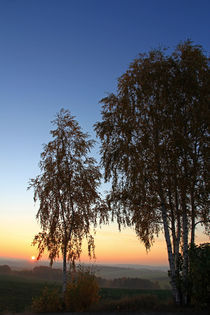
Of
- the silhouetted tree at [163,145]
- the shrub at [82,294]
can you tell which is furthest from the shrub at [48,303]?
the silhouetted tree at [163,145]

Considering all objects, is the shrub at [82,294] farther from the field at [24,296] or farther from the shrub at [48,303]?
the field at [24,296]

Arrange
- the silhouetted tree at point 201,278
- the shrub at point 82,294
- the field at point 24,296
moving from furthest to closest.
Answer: the field at point 24,296 → the shrub at point 82,294 → the silhouetted tree at point 201,278

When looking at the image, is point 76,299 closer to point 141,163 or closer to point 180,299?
point 180,299

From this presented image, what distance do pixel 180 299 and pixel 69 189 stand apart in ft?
33.0

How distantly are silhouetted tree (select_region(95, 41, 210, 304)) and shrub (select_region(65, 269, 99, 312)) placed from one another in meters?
3.47

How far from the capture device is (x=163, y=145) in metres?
15.7

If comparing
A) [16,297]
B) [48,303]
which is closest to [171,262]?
[48,303]

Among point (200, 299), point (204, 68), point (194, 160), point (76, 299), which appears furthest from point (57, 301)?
point (204, 68)

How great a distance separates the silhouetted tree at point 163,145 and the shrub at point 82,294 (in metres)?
3.47

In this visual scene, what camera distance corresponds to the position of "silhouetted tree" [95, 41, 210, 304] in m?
15.5

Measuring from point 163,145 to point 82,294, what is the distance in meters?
8.69

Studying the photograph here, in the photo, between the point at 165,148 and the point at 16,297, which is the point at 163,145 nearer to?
the point at 165,148

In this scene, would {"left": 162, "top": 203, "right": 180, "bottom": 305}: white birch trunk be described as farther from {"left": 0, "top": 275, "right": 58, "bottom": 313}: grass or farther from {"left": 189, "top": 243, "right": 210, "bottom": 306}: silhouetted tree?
{"left": 0, "top": 275, "right": 58, "bottom": 313}: grass

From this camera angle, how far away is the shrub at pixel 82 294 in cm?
1522
